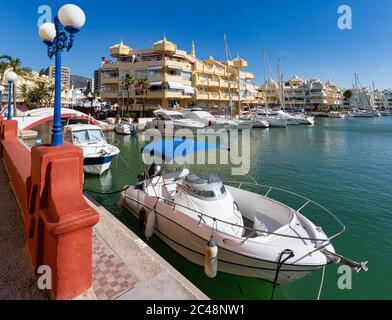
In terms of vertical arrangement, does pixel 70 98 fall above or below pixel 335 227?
above

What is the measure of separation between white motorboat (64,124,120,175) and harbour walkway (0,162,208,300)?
37.1 ft

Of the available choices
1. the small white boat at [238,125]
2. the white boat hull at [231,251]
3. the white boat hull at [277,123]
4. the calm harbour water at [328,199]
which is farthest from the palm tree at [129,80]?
the white boat hull at [231,251]

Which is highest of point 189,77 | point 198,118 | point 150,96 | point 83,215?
point 189,77

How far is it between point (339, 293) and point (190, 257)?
4.59 metres

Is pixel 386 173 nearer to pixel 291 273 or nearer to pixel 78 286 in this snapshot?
pixel 291 273

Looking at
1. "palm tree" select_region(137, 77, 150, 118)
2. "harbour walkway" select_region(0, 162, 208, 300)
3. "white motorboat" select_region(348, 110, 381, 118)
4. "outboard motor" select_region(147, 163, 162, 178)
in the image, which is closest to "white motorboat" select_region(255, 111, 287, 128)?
"palm tree" select_region(137, 77, 150, 118)

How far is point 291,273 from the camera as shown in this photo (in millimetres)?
6727

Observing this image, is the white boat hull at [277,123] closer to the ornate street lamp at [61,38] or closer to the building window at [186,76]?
the building window at [186,76]

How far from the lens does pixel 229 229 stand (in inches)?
321

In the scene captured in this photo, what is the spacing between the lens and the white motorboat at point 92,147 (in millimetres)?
17880

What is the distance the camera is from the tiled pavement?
4476 millimetres

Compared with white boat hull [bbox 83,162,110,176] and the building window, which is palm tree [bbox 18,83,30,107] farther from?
white boat hull [bbox 83,162,110,176]

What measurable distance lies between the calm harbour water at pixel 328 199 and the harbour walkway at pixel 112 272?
9.14ft
